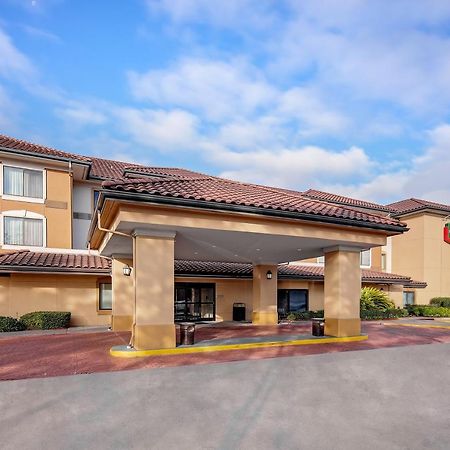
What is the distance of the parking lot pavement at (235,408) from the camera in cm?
501

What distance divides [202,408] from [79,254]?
16.9 m

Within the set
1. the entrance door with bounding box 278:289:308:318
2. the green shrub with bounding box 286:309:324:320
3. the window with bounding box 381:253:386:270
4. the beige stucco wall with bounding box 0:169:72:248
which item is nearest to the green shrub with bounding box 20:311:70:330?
the beige stucco wall with bounding box 0:169:72:248

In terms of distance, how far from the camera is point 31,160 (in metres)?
19.8

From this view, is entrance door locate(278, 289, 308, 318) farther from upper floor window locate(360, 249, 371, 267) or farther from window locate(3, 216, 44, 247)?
window locate(3, 216, 44, 247)

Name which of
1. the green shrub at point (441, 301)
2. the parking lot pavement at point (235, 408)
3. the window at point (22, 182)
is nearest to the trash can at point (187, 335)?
the parking lot pavement at point (235, 408)

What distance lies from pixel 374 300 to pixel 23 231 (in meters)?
22.3

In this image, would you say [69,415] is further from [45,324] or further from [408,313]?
[408,313]

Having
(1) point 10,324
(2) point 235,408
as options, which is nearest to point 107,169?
(1) point 10,324

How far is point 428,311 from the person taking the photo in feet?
91.8

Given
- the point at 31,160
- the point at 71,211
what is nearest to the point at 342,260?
the point at 71,211

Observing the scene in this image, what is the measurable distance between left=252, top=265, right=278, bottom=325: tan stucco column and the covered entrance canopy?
3.77 metres

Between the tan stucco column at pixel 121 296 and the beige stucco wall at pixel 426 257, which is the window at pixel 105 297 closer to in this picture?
the tan stucco column at pixel 121 296

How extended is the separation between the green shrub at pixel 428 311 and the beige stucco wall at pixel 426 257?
2.71 meters

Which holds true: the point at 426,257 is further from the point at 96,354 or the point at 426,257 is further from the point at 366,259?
the point at 96,354
